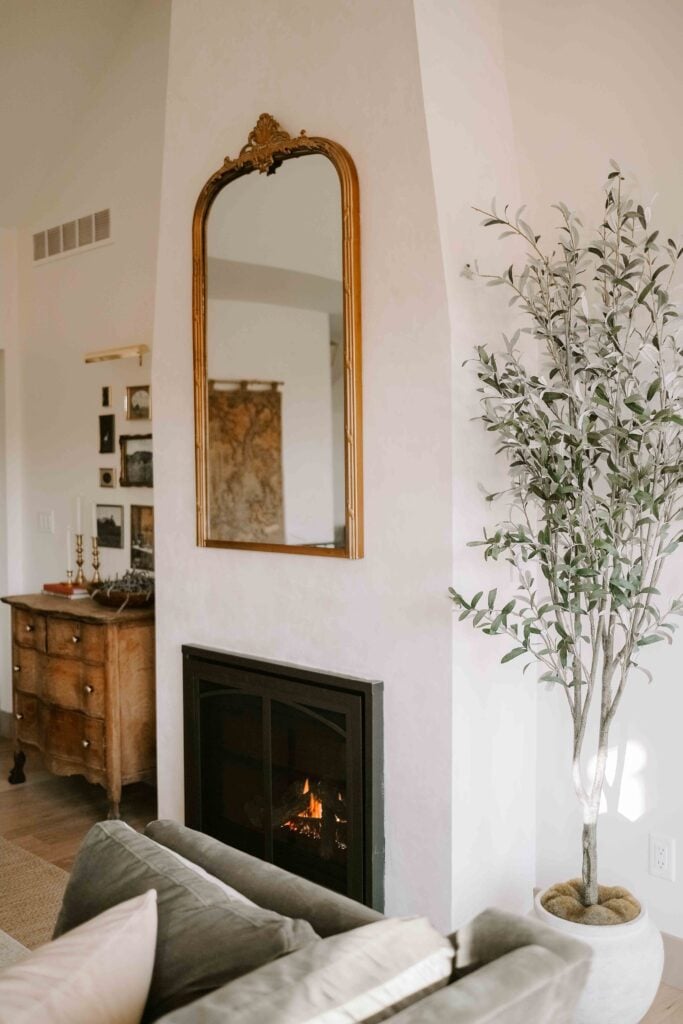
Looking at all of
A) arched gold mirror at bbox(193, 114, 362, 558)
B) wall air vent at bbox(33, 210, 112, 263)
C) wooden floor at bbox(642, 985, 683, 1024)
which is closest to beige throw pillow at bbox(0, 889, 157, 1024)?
arched gold mirror at bbox(193, 114, 362, 558)

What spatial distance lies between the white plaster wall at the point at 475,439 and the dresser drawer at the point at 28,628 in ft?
7.55

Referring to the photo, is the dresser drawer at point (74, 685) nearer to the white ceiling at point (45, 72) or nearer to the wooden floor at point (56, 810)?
the wooden floor at point (56, 810)

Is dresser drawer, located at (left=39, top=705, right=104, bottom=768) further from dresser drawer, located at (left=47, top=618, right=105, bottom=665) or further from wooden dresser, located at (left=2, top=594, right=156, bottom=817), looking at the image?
dresser drawer, located at (left=47, top=618, right=105, bottom=665)

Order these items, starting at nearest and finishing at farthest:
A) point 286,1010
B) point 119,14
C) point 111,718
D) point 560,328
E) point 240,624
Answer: point 286,1010
point 560,328
point 240,624
point 111,718
point 119,14

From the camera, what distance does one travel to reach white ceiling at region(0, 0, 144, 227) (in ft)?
14.0

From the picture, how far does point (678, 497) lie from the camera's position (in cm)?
248

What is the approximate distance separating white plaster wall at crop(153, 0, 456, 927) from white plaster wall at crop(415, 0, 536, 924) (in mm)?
43

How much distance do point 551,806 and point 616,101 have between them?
2.17 meters

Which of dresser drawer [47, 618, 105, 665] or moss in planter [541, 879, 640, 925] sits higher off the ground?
dresser drawer [47, 618, 105, 665]

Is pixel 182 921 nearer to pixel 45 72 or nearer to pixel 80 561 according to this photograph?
pixel 80 561

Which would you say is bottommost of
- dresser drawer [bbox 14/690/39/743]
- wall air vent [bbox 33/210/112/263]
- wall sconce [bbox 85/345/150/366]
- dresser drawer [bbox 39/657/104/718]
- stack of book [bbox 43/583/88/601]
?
dresser drawer [bbox 14/690/39/743]

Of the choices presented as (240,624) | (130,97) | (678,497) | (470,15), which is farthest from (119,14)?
(678,497)

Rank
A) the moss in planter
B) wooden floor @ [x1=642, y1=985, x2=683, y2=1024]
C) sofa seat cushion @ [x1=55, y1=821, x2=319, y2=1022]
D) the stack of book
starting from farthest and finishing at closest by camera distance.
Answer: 1. the stack of book
2. wooden floor @ [x1=642, y1=985, x2=683, y2=1024]
3. the moss in planter
4. sofa seat cushion @ [x1=55, y1=821, x2=319, y2=1022]

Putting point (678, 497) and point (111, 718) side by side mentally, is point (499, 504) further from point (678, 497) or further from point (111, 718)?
point (111, 718)
